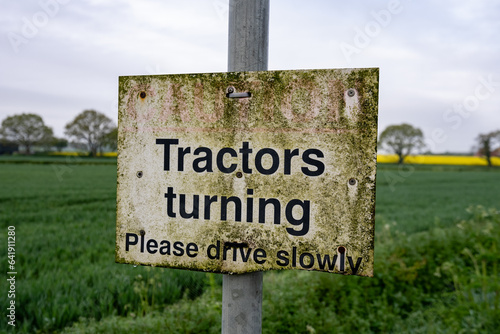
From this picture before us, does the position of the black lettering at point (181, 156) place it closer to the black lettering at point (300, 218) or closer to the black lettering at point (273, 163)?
the black lettering at point (273, 163)

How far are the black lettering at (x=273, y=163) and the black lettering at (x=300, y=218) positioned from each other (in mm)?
117

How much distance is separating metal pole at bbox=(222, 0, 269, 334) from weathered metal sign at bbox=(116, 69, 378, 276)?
0.18ft

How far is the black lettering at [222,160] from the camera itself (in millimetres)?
1215

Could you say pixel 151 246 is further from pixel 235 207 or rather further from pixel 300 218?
pixel 300 218

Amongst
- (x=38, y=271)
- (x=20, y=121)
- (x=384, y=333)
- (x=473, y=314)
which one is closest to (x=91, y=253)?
(x=38, y=271)

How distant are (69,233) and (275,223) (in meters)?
7.60

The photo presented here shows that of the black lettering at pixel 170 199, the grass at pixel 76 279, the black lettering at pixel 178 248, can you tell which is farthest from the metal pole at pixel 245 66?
the grass at pixel 76 279

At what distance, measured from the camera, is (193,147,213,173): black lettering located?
48.8 inches

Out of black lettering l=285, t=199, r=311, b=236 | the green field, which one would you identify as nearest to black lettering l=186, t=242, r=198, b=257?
black lettering l=285, t=199, r=311, b=236

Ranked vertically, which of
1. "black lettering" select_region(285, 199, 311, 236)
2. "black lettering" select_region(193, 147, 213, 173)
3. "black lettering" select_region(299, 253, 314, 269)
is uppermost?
"black lettering" select_region(193, 147, 213, 173)

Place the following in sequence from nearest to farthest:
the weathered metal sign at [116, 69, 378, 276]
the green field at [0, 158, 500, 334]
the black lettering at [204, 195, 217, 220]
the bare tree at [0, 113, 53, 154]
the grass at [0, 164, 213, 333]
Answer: the weathered metal sign at [116, 69, 378, 276], the black lettering at [204, 195, 217, 220], the green field at [0, 158, 500, 334], the grass at [0, 164, 213, 333], the bare tree at [0, 113, 53, 154]

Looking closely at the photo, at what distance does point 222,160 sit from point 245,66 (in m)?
0.32

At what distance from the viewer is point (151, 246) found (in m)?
1.30

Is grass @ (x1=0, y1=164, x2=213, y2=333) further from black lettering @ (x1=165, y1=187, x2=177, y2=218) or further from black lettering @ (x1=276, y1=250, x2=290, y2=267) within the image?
black lettering @ (x1=276, y1=250, x2=290, y2=267)
